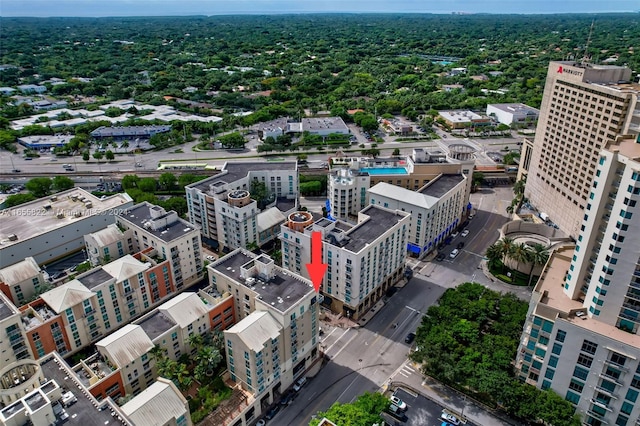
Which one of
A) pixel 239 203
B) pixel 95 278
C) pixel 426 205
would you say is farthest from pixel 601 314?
pixel 95 278

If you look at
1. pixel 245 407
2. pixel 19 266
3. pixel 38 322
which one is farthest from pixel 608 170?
pixel 19 266

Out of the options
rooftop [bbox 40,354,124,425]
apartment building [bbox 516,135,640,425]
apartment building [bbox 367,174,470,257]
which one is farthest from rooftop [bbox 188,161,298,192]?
apartment building [bbox 516,135,640,425]

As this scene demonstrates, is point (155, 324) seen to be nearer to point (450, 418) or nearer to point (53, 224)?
point (450, 418)

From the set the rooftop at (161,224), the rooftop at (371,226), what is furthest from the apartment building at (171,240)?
the rooftop at (371,226)

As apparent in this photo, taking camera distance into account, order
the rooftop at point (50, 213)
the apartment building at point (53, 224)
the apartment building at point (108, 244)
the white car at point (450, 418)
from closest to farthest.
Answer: the white car at point (450, 418) → the apartment building at point (108, 244) → the apartment building at point (53, 224) → the rooftop at point (50, 213)

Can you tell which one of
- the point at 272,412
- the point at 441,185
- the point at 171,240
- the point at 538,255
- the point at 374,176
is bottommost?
the point at 272,412

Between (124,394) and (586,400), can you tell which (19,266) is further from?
(586,400)

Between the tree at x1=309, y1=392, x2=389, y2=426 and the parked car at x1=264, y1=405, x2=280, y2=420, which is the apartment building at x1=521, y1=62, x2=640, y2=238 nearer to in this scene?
the tree at x1=309, y1=392, x2=389, y2=426

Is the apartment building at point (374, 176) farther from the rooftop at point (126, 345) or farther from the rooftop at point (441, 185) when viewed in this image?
the rooftop at point (126, 345)
